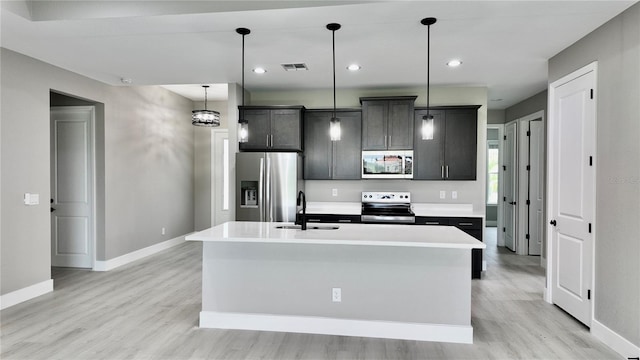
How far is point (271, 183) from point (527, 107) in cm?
436

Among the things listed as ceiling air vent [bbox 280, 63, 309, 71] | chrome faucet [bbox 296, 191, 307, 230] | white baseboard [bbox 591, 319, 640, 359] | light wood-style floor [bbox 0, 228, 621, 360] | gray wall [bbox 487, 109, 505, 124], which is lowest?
light wood-style floor [bbox 0, 228, 621, 360]

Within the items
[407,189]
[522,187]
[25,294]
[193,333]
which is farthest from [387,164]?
[25,294]

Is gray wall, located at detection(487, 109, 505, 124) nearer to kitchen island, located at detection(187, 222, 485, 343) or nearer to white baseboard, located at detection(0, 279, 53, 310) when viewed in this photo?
kitchen island, located at detection(187, 222, 485, 343)

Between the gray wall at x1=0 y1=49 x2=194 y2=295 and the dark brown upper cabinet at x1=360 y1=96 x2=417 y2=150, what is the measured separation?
11.6ft

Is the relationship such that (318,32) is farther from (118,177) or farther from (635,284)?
(118,177)

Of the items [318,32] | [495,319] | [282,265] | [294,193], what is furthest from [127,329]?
[495,319]

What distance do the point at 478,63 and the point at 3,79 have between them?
4.97 meters

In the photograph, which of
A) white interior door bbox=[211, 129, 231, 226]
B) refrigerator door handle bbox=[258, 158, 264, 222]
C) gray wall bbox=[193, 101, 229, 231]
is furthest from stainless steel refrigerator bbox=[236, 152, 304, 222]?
gray wall bbox=[193, 101, 229, 231]

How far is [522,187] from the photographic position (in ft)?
19.9

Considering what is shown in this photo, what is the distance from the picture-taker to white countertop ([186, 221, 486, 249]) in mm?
2588

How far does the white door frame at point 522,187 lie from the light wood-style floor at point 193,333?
1.83m

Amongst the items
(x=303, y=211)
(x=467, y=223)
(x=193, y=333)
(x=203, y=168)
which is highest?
(x=203, y=168)

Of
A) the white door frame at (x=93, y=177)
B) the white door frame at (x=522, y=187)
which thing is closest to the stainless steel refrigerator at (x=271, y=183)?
the white door frame at (x=93, y=177)

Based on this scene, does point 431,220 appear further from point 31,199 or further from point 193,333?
point 31,199
